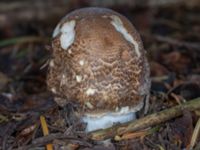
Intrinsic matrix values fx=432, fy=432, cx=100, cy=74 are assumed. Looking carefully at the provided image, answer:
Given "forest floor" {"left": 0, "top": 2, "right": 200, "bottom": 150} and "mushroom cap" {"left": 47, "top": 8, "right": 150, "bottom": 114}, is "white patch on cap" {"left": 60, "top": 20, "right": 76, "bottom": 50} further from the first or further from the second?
"forest floor" {"left": 0, "top": 2, "right": 200, "bottom": 150}

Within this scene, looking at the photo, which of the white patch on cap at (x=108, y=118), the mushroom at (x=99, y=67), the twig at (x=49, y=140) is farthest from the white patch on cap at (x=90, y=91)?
the twig at (x=49, y=140)

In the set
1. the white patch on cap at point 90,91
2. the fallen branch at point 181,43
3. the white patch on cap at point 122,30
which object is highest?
the white patch on cap at point 122,30

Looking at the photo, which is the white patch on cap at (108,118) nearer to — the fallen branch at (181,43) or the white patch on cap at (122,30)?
the white patch on cap at (122,30)

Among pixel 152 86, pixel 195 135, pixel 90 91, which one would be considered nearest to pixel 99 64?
pixel 90 91

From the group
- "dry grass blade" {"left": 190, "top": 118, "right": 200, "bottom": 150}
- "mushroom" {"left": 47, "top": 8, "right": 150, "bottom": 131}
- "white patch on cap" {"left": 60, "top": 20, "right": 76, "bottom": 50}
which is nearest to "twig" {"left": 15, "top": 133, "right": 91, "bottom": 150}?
"mushroom" {"left": 47, "top": 8, "right": 150, "bottom": 131}

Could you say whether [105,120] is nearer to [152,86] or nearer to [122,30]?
[122,30]

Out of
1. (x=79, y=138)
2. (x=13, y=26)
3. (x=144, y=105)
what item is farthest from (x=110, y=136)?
(x=13, y=26)
